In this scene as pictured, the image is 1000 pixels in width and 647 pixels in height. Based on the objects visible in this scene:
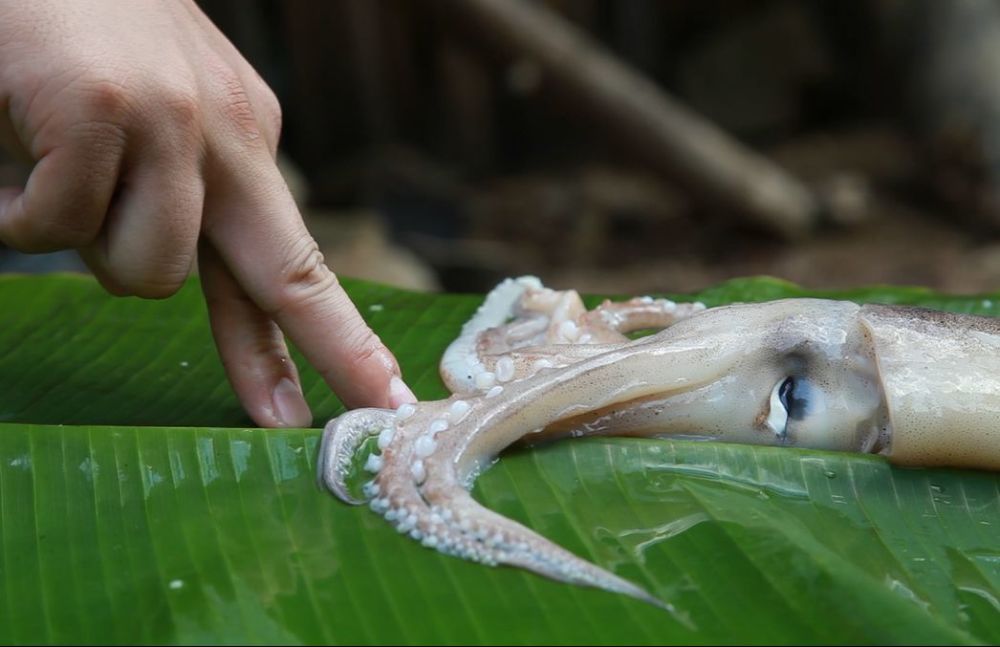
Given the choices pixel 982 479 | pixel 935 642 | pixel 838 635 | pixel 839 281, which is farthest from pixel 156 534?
pixel 839 281

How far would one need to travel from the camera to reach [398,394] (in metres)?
1.66

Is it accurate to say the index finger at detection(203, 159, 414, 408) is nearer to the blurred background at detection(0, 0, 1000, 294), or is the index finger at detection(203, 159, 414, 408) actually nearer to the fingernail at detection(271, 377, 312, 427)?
the fingernail at detection(271, 377, 312, 427)

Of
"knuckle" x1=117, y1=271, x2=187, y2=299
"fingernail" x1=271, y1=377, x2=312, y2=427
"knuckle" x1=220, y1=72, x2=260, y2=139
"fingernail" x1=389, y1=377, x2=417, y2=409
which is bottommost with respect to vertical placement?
"fingernail" x1=271, y1=377, x2=312, y2=427

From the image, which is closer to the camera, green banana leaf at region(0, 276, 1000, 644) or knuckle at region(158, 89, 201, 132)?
green banana leaf at region(0, 276, 1000, 644)

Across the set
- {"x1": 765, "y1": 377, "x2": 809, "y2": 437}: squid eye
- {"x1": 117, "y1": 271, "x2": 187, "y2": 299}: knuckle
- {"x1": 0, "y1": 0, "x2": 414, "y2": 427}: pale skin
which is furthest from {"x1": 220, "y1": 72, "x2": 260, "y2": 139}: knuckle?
{"x1": 765, "y1": 377, "x2": 809, "y2": 437}: squid eye

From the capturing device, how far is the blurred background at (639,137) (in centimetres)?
643

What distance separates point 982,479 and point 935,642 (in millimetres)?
447

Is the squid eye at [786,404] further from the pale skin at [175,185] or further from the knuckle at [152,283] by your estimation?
the knuckle at [152,283]

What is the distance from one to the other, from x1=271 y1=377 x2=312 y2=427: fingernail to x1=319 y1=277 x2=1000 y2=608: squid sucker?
0.21 m

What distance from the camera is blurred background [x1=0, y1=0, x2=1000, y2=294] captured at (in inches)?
253

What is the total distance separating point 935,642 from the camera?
127 cm

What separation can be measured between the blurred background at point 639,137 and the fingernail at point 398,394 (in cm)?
367

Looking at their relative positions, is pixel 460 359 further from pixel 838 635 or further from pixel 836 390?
pixel 838 635

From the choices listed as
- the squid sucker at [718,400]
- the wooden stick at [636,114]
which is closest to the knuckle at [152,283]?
the squid sucker at [718,400]
